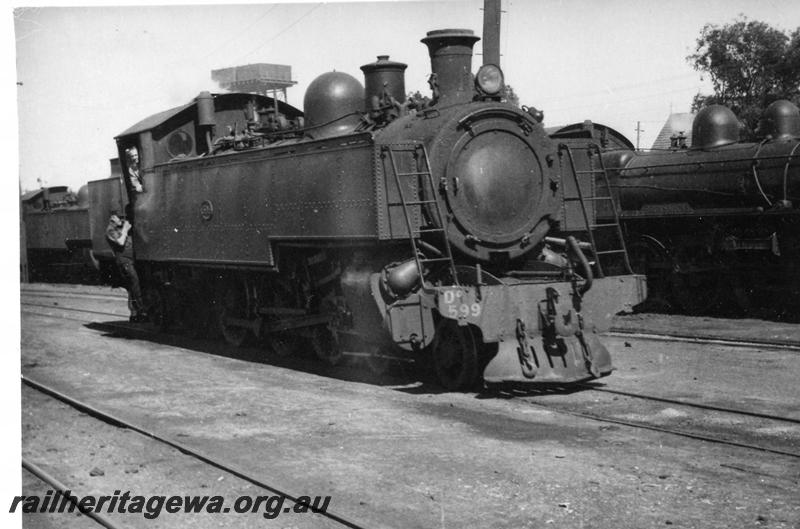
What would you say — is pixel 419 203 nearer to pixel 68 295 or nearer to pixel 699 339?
pixel 699 339

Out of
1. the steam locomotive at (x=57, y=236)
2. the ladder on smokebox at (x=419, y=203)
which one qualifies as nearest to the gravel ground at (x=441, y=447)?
the ladder on smokebox at (x=419, y=203)

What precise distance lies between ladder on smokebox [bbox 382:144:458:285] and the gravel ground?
49.8 inches

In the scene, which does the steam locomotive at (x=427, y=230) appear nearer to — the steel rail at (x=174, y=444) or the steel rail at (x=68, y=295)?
the steel rail at (x=174, y=444)

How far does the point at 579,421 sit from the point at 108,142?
30.8ft

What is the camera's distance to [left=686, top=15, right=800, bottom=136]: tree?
84.3ft

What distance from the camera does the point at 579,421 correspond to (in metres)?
7.25

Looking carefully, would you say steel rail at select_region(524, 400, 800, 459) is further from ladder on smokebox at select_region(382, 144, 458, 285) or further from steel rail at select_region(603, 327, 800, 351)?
steel rail at select_region(603, 327, 800, 351)

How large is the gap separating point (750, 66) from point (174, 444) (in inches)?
967

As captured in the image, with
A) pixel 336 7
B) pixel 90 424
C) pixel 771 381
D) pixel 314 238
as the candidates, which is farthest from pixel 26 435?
pixel 771 381

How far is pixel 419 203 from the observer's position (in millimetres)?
8562

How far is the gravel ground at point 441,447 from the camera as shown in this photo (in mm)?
5180

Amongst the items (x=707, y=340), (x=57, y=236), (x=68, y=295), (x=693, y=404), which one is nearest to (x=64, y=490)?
(x=693, y=404)

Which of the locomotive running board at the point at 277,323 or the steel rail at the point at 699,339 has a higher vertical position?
the locomotive running board at the point at 277,323

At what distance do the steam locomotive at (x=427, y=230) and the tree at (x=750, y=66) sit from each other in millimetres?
17703
